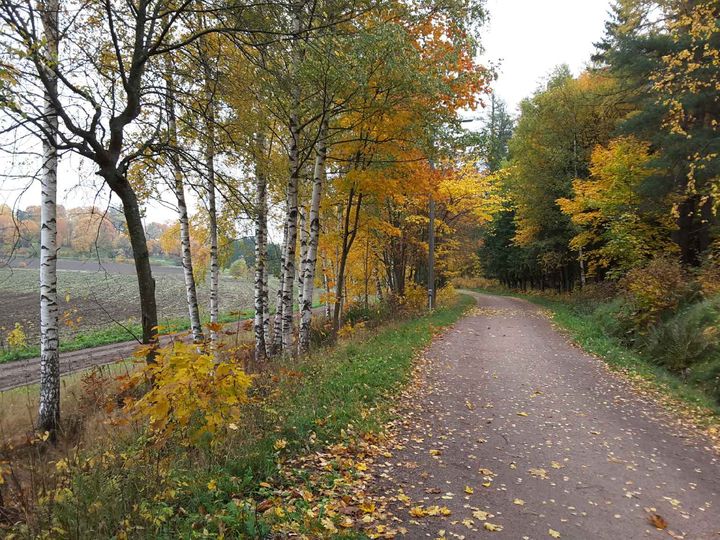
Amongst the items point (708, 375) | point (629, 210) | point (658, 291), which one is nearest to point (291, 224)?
point (708, 375)

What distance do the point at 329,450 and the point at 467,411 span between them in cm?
271

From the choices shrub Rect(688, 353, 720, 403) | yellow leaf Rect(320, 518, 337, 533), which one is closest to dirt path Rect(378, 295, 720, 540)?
yellow leaf Rect(320, 518, 337, 533)

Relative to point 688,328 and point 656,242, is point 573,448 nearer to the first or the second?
point 688,328

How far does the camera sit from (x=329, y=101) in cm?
832

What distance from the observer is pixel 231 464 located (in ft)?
13.0

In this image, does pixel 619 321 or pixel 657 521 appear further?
pixel 619 321

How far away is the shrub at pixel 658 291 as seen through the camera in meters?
10.2

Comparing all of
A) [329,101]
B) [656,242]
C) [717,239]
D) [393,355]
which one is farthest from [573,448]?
[656,242]

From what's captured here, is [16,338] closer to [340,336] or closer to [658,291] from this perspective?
[340,336]

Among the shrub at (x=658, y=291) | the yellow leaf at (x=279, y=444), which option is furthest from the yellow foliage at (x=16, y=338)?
the shrub at (x=658, y=291)

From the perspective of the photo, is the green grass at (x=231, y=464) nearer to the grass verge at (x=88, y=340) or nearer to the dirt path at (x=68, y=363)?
the dirt path at (x=68, y=363)

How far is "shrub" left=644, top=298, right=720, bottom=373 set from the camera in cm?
789

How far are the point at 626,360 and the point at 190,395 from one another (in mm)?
9783

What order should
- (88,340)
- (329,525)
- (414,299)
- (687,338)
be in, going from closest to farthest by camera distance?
(329,525) < (687,338) < (414,299) < (88,340)
